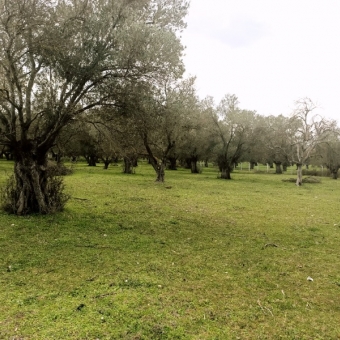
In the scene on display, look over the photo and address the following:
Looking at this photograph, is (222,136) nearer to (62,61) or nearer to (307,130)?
(307,130)

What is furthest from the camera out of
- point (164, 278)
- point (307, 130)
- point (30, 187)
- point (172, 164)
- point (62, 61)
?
point (172, 164)

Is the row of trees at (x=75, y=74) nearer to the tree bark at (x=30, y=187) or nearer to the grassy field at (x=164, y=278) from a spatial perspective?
the tree bark at (x=30, y=187)

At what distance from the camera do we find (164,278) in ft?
19.9

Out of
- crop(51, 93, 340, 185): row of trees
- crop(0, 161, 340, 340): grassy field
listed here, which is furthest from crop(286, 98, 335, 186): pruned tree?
crop(0, 161, 340, 340): grassy field

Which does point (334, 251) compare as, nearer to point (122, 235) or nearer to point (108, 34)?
point (122, 235)

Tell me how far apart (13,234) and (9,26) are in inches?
230

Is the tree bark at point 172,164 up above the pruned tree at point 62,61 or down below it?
below

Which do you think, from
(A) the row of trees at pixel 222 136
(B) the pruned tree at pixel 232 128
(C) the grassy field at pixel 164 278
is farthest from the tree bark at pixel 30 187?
(B) the pruned tree at pixel 232 128

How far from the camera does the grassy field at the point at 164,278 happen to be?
14.3 feet

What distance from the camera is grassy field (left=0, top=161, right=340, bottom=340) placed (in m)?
4.36

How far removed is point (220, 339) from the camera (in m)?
4.11

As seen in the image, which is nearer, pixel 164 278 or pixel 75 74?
pixel 164 278

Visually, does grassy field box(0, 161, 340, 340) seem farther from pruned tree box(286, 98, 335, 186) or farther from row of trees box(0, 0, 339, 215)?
pruned tree box(286, 98, 335, 186)

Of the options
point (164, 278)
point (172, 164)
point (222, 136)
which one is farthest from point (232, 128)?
point (164, 278)
